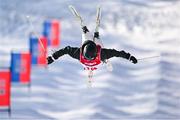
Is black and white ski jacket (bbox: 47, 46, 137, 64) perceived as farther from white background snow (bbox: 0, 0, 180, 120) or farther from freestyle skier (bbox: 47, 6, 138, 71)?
white background snow (bbox: 0, 0, 180, 120)

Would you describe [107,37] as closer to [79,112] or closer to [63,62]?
[63,62]

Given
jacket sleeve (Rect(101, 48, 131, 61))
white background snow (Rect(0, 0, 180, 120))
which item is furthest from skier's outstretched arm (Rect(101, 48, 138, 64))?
white background snow (Rect(0, 0, 180, 120))

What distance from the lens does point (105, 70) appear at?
11.7 feet

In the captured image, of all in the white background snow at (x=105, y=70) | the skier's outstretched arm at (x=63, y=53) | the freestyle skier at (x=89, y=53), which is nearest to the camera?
the freestyle skier at (x=89, y=53)

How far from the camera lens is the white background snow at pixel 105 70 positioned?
3561 mm

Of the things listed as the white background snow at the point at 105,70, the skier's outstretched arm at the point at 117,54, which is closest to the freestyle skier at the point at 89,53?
the skier's outstretched arm at the point at 117,54

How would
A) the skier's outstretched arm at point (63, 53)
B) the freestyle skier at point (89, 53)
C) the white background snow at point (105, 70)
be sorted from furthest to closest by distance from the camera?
the white background snow at point (105, 70) → the skier's outstretched arm at point (63, 53) → the freestyle skier at point (89, 53)

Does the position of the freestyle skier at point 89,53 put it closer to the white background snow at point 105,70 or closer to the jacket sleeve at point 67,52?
the jacket sleeve at point 67,52

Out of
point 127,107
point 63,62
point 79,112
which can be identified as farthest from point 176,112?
point 63,62

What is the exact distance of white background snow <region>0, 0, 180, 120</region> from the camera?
3561mm

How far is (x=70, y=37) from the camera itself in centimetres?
358

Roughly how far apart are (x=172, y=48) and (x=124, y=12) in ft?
1.72

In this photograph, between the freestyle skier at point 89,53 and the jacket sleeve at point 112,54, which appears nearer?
the freestyle skier at point 89,53

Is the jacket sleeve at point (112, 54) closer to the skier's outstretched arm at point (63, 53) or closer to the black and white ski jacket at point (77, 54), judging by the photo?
the black and white ski jacket at point (77, 54)
